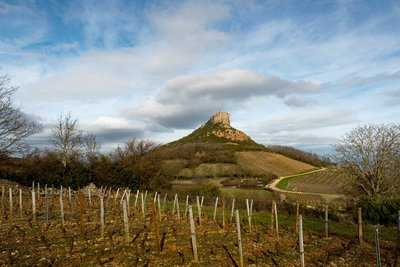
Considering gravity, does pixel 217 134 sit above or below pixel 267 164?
above

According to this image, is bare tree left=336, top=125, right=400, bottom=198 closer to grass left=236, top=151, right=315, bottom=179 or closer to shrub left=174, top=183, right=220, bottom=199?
shrub left=174, top=183, right=220, bottom=199

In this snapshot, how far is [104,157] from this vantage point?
54844 millimetres

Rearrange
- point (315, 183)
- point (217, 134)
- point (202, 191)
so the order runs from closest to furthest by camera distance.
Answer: point (202, 191) → point (315, 183) → point (217, 134)

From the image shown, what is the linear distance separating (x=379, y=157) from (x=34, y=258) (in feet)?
108

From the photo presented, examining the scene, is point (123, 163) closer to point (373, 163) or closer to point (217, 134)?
point (373, 163)

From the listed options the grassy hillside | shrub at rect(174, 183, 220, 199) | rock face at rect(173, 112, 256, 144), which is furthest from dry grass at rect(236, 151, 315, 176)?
rock face at rect(173, 112, 256, 144)

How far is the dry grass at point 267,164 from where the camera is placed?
8712cm

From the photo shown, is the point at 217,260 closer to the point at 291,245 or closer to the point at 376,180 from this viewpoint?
the point at 291,245

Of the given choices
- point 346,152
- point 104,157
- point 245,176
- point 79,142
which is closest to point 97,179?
point 104,157

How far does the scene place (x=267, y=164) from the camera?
9394 centimetres

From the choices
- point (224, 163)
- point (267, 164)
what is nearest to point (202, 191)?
point (224, 163)

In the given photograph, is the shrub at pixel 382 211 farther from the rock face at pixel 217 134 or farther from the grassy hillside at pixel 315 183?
the rock face at pixel 217 134

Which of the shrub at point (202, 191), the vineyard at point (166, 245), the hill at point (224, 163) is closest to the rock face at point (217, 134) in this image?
the hill at point (224, 163)

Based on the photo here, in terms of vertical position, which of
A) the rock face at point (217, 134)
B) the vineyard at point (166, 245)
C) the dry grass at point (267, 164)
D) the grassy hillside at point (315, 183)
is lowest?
the grassy hillside at point (315, 183)
